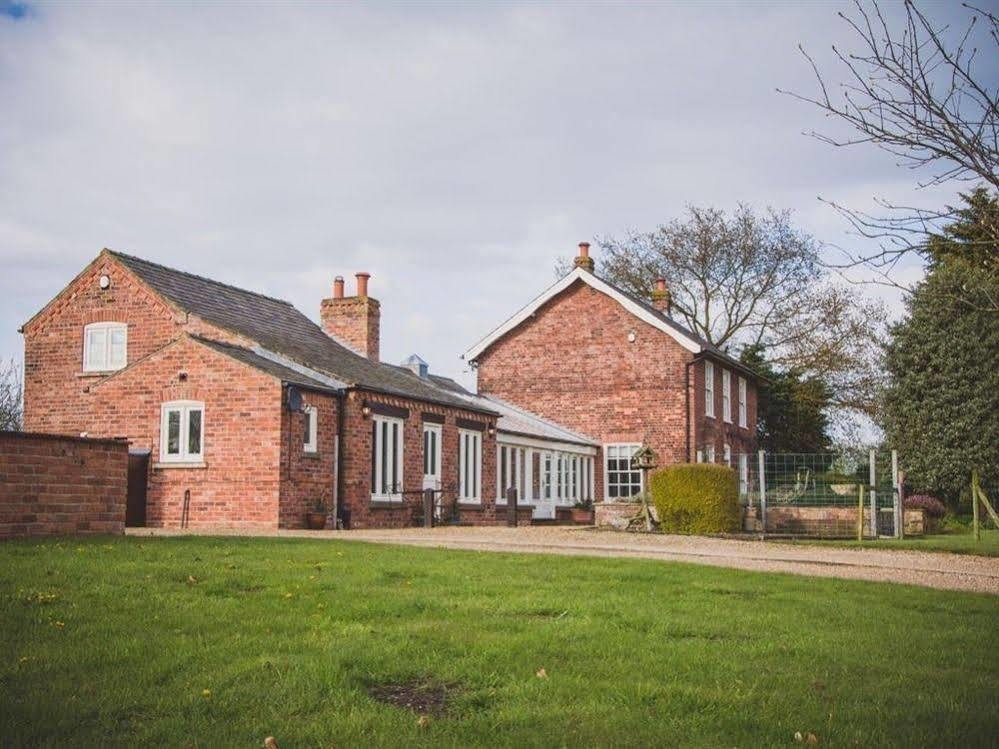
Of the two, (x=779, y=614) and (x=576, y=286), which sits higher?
(x=576, y=286)

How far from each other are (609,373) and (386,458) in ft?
43.6

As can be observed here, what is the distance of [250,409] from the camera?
2164cm

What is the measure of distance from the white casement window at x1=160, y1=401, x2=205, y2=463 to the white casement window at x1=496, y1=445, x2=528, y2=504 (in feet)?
33.9

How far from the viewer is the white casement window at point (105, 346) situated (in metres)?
26.7

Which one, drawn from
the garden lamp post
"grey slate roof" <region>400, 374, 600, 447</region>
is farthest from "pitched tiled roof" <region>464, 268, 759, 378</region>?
the garden lamp post

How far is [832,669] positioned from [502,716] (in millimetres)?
2592

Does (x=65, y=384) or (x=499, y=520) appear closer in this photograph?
(x=65, y=384)

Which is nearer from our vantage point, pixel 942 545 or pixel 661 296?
pixel 942 545

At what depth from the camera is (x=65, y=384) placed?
26984 mm

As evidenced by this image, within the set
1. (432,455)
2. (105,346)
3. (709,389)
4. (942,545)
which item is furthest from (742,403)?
(105,346)

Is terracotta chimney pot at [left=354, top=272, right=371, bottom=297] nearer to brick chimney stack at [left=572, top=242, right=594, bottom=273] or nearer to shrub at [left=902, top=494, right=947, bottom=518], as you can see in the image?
brick chimney stack at [left=572, top=242, right=594, bottom=273]

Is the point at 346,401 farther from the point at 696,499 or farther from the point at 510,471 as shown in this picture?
the point at 510,471

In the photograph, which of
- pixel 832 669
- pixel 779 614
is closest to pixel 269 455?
pixel 779 614

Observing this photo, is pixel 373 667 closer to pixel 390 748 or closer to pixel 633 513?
pixel 390 748
